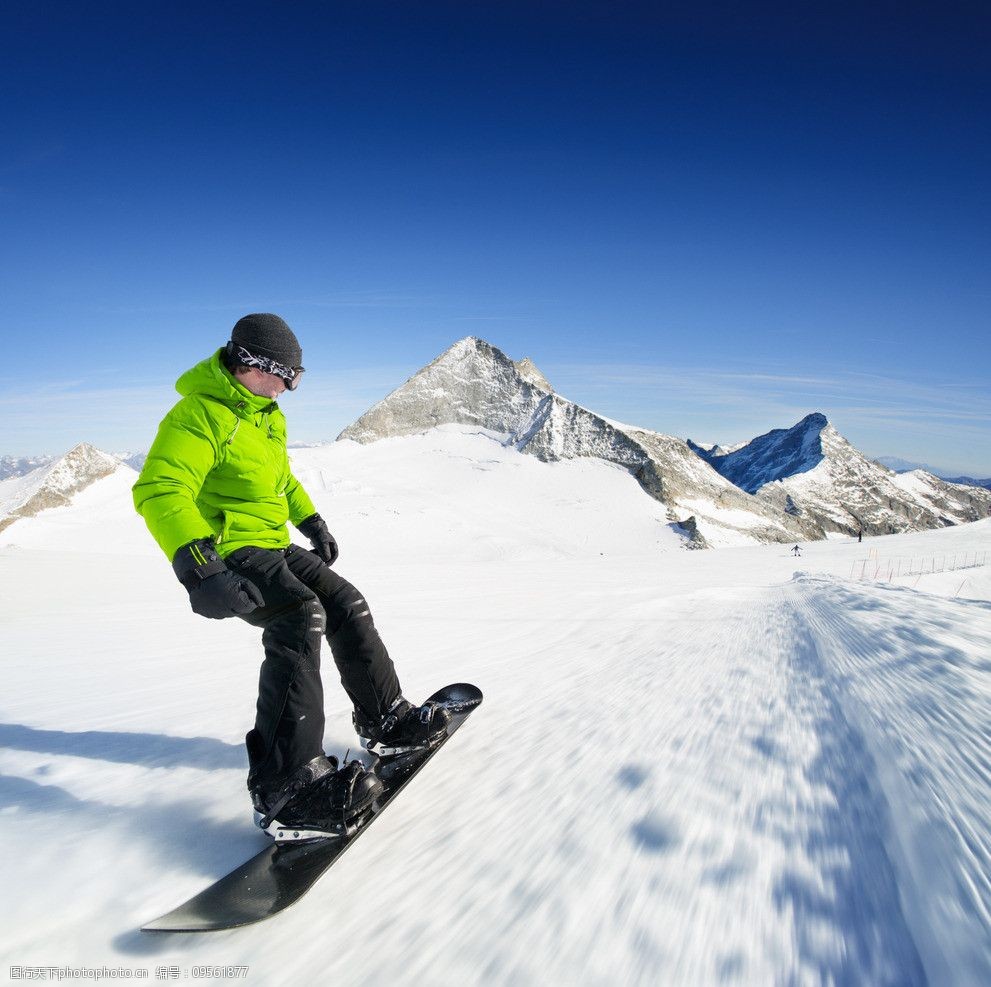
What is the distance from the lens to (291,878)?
175 cm

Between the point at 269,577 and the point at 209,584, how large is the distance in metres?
0.34

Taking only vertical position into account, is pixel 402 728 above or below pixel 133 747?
above

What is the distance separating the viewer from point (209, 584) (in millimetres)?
2078

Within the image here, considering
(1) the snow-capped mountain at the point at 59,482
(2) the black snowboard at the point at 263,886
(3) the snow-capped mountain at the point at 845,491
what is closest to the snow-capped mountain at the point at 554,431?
(1) the snow-capped mountain at the point at 59,482

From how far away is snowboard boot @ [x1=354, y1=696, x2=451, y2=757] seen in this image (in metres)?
2.63

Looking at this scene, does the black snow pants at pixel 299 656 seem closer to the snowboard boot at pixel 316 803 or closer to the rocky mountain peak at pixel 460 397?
the snowboard boot at pixel 316 803

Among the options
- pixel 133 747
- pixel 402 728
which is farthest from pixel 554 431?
pixel 402 728

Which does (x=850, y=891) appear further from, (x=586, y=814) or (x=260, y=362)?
(x=260, y=362)

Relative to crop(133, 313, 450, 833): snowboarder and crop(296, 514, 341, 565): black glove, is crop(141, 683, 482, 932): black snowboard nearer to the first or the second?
crop(133, 313, 450, 833): snowboarder

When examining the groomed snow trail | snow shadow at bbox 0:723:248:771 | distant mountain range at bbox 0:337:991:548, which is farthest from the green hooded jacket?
distant mountain range at bbox 0:337:991:548

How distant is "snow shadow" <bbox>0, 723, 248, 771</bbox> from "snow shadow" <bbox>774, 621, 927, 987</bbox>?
7.97ft

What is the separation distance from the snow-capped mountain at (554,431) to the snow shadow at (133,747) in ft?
157

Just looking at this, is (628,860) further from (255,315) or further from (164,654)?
(164,654)

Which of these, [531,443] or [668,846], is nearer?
[668,846]
